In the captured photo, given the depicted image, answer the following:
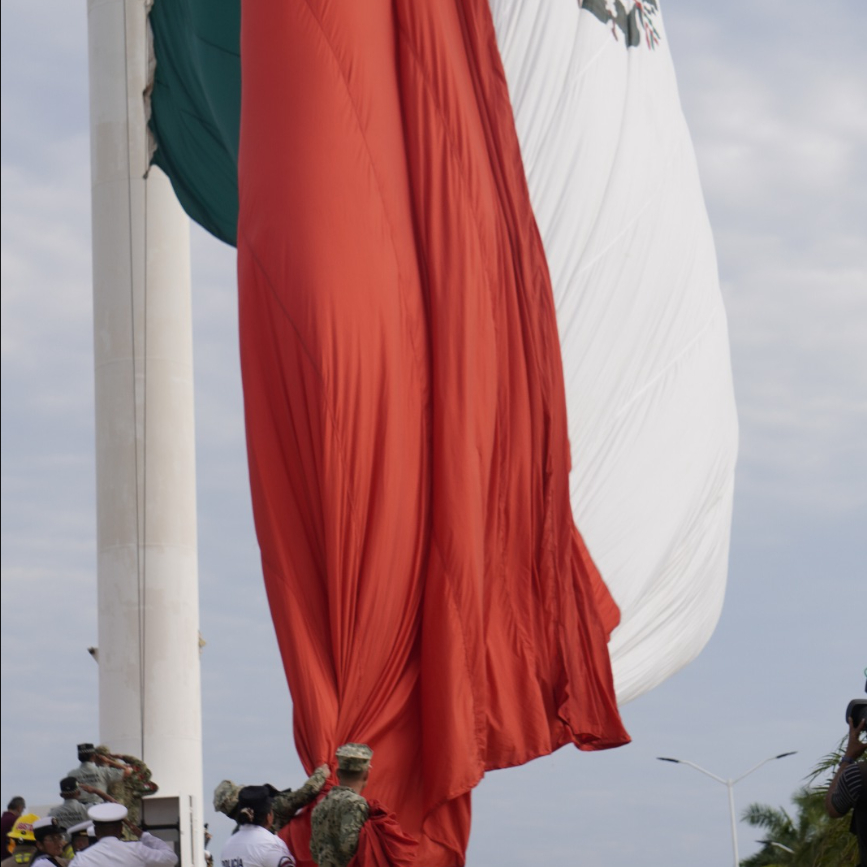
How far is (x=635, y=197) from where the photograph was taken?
11055 mm

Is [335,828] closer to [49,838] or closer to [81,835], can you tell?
[81,835]

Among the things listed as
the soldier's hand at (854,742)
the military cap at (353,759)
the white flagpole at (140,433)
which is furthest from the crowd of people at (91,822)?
the soldier's hand at (854,742)

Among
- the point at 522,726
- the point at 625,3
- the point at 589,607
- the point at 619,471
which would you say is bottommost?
the point at 522,726

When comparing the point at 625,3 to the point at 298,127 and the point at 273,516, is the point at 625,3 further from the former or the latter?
the point at 273,516

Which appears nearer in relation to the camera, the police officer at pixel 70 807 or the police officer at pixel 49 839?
the police officer at pixel 49 839

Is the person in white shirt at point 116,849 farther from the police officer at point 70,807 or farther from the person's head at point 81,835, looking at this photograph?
the police officer at point 70,807

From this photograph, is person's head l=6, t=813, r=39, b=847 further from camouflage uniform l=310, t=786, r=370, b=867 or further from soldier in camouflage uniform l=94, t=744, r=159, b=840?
camouflage uniform l=310, t=786, r=370, b=867

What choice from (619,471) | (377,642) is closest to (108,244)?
(619,471)

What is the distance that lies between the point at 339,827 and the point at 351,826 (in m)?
0.05

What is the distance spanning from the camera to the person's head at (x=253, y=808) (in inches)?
276

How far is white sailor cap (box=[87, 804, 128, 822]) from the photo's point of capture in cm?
712

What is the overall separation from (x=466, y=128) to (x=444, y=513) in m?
2.48

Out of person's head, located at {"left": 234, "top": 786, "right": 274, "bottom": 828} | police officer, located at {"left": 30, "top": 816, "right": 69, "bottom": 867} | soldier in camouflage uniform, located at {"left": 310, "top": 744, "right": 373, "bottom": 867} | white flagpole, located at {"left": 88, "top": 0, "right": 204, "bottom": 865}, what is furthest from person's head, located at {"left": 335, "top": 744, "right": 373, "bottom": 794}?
white flagpole, located at {"left": 88, "top": 0, "right": 204, "bottom": 865}

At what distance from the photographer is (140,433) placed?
13867 mm
